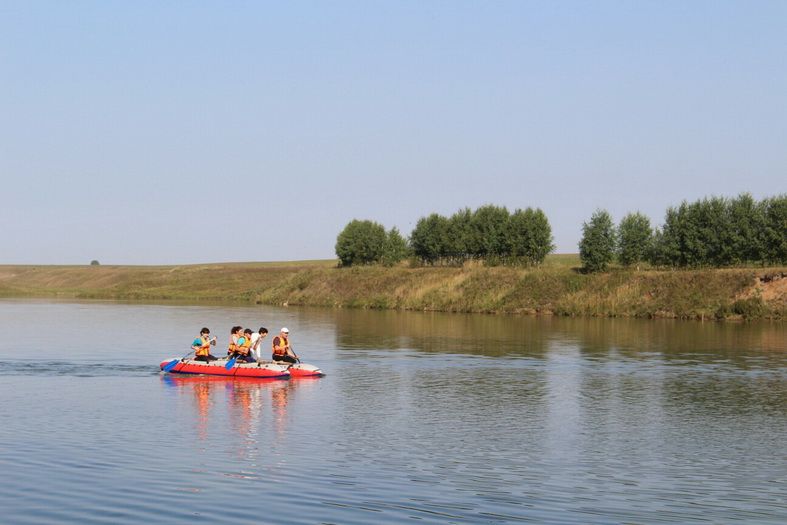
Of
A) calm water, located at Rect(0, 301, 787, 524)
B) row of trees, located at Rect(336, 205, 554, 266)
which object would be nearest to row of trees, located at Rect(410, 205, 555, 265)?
row of trees, located at Rect(336, 205, 554, 266)

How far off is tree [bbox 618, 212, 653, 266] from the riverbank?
3.49 m

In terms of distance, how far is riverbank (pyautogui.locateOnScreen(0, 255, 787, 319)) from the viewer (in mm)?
94812

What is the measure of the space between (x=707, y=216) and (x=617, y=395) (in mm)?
74769

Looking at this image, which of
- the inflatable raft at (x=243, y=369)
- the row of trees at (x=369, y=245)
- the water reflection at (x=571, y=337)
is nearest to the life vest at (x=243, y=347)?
the inflatable raft at (x=243, y=369)

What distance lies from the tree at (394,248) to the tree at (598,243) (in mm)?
37835

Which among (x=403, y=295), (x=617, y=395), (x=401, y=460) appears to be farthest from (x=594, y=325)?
(x=401, y=460)

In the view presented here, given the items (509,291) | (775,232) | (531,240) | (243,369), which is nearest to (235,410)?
(243,369)

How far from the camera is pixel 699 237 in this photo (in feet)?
353

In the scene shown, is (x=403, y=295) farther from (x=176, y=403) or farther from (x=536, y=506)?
(x=536, y=506)

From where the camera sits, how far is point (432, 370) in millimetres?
47000

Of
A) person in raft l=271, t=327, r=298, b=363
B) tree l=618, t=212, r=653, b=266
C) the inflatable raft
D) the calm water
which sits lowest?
the calm water

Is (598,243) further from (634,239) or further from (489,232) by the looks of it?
(489,232)

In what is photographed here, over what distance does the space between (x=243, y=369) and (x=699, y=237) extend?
3033 inches

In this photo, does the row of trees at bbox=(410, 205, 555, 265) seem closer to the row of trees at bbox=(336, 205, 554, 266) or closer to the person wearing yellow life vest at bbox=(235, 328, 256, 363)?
the row of trees at bbox=(336, 205, 554, 266)
